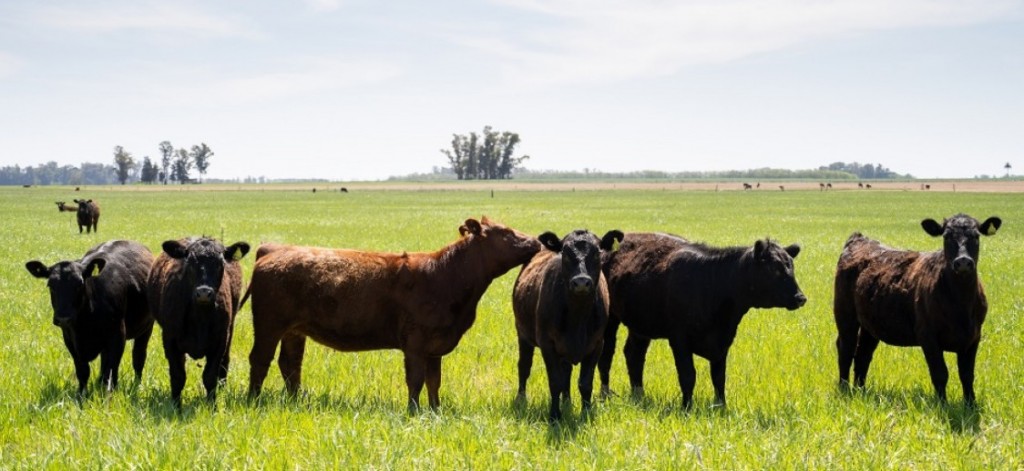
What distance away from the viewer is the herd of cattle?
7918 mm

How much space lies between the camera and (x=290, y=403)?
7844mm

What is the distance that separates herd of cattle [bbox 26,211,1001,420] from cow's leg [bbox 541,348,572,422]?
0.04ft

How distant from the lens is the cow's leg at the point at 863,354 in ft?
31.2

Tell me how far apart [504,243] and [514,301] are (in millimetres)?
781

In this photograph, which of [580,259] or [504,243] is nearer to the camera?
[580,259]

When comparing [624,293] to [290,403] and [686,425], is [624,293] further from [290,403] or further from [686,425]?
[290,403]

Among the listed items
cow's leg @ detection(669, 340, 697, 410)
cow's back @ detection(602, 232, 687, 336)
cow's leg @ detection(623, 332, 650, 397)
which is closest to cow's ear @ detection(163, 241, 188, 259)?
cow's back @ detection(602, 232, 687, 336)

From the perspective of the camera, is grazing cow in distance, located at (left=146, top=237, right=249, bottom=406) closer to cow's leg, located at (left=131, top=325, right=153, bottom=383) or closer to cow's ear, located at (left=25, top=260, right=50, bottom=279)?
cow's leg, located at (left=131, top=325, right=153, bottom=383)

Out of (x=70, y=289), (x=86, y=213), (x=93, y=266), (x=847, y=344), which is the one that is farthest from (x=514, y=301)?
(x=86, y=213)

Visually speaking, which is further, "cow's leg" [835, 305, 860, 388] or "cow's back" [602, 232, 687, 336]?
"cow's leg" [835, 305, 860, 388]

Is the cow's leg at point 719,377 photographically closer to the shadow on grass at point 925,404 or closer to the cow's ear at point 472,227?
the shadow on grass at point 925,404

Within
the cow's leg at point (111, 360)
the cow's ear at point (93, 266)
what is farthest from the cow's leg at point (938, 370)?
the cow's ear at point (93, 266)

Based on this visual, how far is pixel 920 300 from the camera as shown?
840 cm

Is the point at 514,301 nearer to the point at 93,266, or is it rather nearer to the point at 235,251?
the point at 235,251
